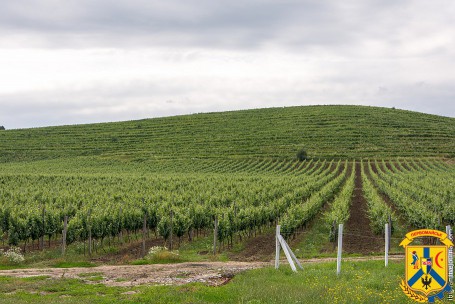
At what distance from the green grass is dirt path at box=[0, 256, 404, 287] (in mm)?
769

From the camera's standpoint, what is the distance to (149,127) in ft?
421

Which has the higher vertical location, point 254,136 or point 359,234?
point 254,136

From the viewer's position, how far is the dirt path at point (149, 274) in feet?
54.8

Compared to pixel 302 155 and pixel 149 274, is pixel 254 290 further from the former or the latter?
pixel 302 155

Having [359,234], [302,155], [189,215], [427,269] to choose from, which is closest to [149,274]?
[427,269]

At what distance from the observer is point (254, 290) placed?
559 inches

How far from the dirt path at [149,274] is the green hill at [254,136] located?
245 ft

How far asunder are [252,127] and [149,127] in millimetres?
26813

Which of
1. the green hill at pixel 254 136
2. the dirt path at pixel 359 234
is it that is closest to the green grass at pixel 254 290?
the dirt path at pixel 359 234

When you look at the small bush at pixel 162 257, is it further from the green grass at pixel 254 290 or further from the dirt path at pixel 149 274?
the green grass at pixel 254 290

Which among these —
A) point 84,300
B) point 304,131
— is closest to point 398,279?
point 84,300

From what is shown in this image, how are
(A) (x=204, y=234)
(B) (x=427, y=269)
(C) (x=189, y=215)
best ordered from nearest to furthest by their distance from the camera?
(B) (x=427, y=269), (C) (x=189, y=215), (A) (x=204, y=234)

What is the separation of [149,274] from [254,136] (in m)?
93.8

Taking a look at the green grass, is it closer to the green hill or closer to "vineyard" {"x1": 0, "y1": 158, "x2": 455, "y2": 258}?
"vineyard" {"x1": 0, "y1": 158, "x2": 455, "y2": 258}
